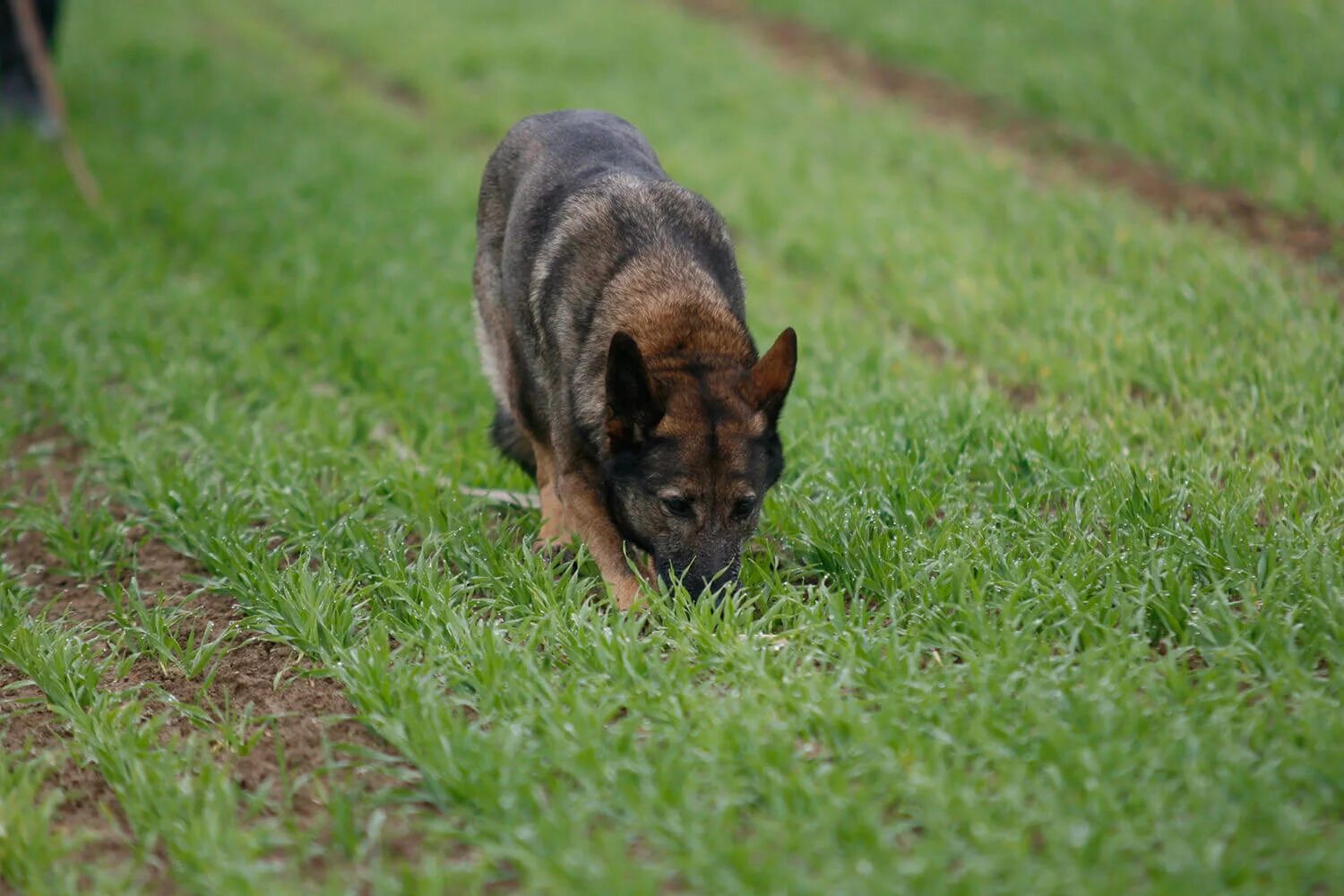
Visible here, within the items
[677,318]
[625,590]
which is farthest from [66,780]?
[677,318]

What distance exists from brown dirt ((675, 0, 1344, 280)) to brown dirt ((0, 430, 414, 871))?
244 inches

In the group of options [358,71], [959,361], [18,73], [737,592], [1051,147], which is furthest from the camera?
[358,71]

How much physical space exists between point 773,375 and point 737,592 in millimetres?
734

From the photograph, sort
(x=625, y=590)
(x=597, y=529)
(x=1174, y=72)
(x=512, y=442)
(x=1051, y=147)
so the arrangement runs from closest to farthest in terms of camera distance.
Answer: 1. (x=625, y=590)
2. (x=597, y=529)
3. (x=512, y=442)
4. (x=1051, y=147)
5. (x=1174, y=72)

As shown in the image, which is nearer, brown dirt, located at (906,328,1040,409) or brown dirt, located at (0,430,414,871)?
brown dirt, located at (0,430,414,871)

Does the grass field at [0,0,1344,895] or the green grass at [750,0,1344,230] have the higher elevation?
the green grass at [750,0,1344,230]

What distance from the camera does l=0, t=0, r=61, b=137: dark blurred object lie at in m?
12.2

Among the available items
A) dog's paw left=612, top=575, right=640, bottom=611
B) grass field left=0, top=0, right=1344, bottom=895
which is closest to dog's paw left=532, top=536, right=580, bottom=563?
grass field left=0, top=0, right=1344, bottom=895

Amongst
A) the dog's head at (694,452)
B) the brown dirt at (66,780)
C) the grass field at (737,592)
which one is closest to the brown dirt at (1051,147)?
the grass field at (737,592)

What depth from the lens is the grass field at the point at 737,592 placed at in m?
2.91

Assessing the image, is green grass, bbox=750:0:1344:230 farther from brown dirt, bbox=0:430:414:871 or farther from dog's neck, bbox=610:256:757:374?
brown dirt, bbox=0:430:414:871

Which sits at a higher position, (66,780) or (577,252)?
(577,252)

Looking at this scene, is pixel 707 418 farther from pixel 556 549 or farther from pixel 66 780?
pixel 66 780

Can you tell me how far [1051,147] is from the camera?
34.0 ft
